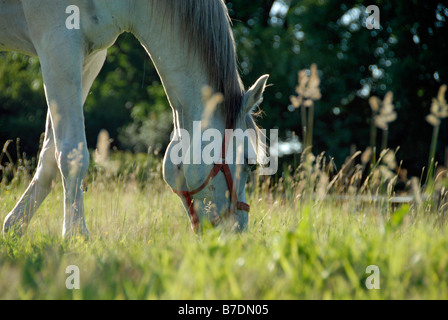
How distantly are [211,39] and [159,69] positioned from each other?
48 centimetres

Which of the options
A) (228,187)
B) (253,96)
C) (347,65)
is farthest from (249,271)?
(347,65)

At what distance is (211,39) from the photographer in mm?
3406

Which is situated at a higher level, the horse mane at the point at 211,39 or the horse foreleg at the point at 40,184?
the horse mane at the point at 211,39

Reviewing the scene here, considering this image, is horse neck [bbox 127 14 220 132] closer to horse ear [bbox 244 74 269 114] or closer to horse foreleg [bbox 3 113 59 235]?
horse ear [bbox 244 74 269 114]

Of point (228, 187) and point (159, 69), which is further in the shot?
point (159, 69)

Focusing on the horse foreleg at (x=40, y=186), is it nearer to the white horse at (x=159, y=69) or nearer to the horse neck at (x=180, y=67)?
the white horse at (x=159, y=69)

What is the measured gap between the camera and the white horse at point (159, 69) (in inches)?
123

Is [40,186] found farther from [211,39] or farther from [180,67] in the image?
[211,39]

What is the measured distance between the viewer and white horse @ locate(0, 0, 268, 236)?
313cm

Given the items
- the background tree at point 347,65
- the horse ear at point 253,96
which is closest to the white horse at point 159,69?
the horse ear at point 253,96


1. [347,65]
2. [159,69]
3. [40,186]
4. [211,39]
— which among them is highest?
[347,65]

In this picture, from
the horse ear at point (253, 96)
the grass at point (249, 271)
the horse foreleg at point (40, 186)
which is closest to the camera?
the grass at point (249, 271)

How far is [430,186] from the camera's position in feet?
9.78
